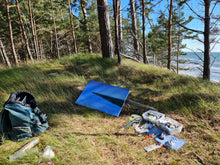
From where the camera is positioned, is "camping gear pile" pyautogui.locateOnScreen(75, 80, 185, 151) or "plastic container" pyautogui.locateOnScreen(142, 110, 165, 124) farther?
"plastic container" pyautogui.locateOnScreen(142, 110, 165, 124)

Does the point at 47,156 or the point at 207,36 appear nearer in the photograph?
the point at 47,156

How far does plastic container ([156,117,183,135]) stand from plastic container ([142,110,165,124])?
71 millimetres

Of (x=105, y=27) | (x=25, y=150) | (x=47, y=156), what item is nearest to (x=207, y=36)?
(x=105, y=27)

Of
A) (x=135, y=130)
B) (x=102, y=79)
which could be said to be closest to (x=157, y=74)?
(x=102, y=79)

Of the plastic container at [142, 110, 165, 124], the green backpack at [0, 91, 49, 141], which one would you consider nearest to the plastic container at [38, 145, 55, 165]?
the green backpack at [0, 91, 49, 141]

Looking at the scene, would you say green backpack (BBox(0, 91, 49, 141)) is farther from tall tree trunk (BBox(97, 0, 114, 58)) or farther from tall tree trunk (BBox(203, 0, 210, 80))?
tall tree trunk (BBox(203, 0, 210, 80))

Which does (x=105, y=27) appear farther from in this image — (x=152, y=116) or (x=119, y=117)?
(x=152, y=116)

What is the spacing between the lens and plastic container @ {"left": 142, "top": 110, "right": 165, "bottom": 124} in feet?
8.35

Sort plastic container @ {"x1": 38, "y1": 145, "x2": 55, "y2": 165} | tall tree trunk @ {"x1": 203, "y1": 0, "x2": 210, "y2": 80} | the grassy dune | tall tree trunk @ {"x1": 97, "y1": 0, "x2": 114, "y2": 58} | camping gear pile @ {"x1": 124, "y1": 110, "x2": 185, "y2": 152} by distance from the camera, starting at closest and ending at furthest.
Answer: plastic container @ {"x1": 38, "y1": 145, "x2": 55, "y2": 165} → the grassy dune → camping gear pile @ {"x1": 124, "y1": 110, "x2": 185, "y2": 152} → tall tree trunk @ {"x1": 203, "y1": 0, "x2": 210, "y2": 80} → tall tree trunk @ {"x1": 97, "y1": 0, "x2": 114, "y2": 58}

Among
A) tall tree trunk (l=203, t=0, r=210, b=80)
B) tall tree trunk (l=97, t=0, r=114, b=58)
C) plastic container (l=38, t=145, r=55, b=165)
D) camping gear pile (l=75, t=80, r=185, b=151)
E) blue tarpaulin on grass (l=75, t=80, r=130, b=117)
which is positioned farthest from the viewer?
tall tree trunk (l=97, t=0, r=114, b=58)

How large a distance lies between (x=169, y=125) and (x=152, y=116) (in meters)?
0.38

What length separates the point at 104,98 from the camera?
10.6 feet

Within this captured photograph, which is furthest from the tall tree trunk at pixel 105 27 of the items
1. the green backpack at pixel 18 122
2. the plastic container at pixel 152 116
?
the green backpack at pixel 18 122

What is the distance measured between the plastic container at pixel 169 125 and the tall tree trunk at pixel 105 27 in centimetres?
428
